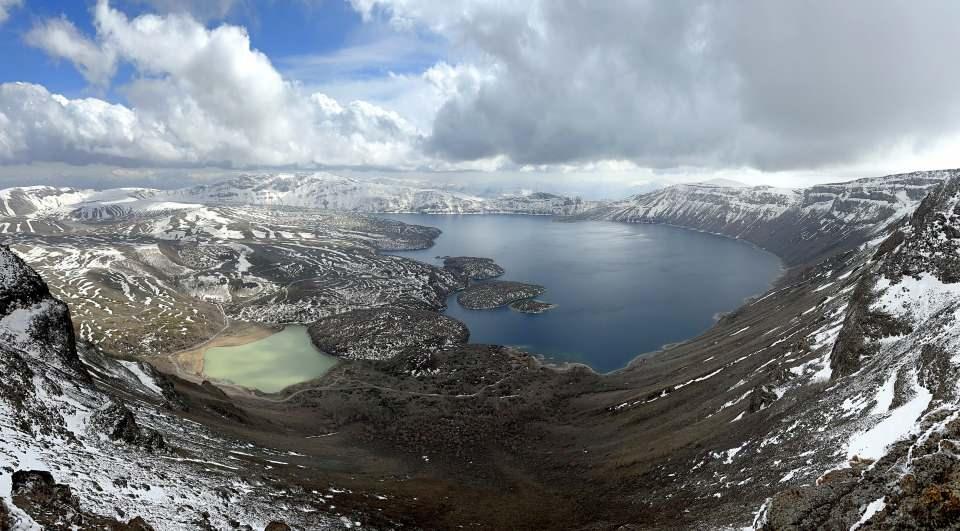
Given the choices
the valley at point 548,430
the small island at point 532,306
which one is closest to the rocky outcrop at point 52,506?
the valley at point 548,430

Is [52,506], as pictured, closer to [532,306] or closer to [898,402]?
[898,402]

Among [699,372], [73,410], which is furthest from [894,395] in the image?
[73,410]

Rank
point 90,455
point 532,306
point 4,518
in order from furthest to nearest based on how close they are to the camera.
Result: point 532,306 → point 90,455 → point 4,518

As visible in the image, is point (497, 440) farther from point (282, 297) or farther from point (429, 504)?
point (282, 297)

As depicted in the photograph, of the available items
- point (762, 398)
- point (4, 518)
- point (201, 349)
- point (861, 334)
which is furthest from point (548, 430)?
point (201, 349)

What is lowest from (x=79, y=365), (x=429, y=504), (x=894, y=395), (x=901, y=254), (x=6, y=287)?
(x=429, y=504)

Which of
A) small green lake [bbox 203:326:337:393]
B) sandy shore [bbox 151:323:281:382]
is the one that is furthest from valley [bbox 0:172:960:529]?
small green lake [bbox 203:326:337:393]

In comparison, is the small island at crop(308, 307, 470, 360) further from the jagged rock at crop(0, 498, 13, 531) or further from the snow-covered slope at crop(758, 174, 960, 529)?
the jagged rock at crop(0, 498, 13, 531)
